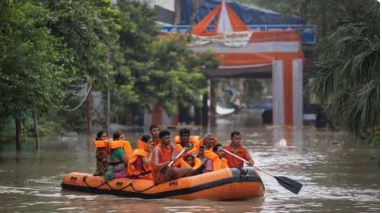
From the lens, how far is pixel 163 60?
47.7 metres

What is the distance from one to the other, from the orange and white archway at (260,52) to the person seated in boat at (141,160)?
1354 inches

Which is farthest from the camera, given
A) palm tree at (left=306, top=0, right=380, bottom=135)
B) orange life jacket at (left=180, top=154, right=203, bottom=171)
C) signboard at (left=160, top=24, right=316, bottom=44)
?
signboard at (left=160, top=24, right=316, bottom=44)

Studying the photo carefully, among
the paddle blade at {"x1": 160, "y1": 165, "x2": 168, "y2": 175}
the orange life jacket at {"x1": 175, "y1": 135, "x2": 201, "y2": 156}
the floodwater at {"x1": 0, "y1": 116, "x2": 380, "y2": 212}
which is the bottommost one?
the floodwater at {"x1": 0, "y1": 116, "x2": 380, "y2": 212}

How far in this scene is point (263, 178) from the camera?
20.9m

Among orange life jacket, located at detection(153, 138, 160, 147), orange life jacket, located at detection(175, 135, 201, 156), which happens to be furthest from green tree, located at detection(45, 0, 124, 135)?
orange life jacket, located at detection(175, 135, 201, 156)

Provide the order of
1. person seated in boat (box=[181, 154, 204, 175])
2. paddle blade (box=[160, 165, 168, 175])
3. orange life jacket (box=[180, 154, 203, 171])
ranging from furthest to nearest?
person seated in boat (box=[181, 154, 204, 175])
orange life jacket (box=[180, 154, 203, 171])
paddle blade (box=[160, 165, 168, 175])

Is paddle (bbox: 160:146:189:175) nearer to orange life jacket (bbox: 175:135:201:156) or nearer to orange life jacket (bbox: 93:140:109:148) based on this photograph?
orange life jacket (bbox: 175:135:201:156)

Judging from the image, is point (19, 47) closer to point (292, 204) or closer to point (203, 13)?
point (292, 204)

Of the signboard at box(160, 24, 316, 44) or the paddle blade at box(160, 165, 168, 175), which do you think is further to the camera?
the signboard at box(160, 24, 316, 44)

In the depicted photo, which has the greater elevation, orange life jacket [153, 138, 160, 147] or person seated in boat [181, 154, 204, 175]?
orange life jacket [153, 138, 160, 147]

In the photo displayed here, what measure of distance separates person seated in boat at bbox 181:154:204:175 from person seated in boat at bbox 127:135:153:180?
71 cm

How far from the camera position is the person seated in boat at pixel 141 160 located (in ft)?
55.1

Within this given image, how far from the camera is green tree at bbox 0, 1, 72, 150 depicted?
23.0 meters

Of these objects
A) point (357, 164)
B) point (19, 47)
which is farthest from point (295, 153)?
point (19, 47)
